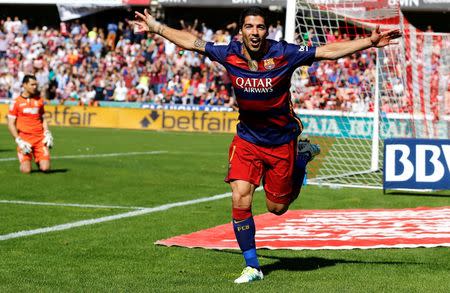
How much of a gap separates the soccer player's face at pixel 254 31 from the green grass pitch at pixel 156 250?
186 centimetres

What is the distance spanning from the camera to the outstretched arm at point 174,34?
26.4 feet

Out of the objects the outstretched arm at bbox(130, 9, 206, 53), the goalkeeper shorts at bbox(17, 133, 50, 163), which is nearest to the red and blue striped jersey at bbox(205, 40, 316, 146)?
the outstretched arm at bbox(130, 9, 206, 53)

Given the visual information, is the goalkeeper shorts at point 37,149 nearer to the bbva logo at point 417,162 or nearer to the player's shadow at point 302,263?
the bbva logo at point 417,162

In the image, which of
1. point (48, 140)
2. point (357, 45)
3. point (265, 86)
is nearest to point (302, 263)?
point (265, 86)

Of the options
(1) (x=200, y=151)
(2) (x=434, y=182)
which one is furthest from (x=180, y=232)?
(1) (x=200, y=151)

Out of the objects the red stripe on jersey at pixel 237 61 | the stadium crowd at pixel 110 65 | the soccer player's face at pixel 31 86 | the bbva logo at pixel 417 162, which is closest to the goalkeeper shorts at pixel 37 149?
the soccer player's face at pixel 31 86

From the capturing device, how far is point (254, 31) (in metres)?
7.55

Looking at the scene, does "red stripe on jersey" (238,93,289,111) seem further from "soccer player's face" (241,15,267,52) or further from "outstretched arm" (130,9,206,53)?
"outstretched arm" (130,9,206,53)

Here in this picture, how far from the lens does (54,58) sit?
43.5m

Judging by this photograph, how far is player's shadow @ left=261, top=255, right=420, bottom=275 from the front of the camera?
8.00m

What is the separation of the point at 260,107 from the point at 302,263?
149cm

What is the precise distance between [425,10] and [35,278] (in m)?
33.0

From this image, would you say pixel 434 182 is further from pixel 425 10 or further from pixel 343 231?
pixel 425 10

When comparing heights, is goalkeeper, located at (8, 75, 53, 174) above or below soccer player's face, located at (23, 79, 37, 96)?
below
